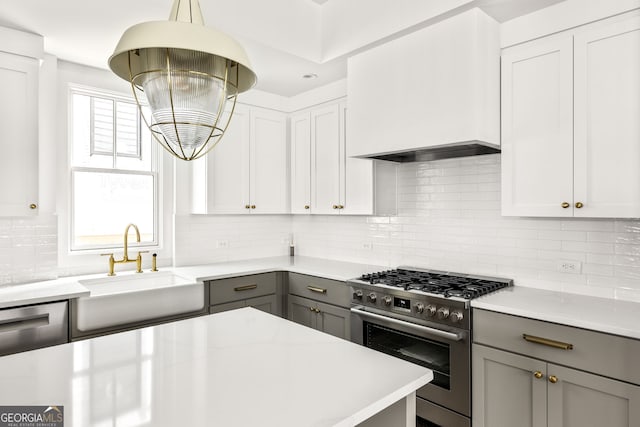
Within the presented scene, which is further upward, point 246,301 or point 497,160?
point 497,160

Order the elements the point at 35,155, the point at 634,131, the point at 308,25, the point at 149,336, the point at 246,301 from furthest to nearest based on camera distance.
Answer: the point at 246,301 < the point at 308,25 < the point at 35,155 < the point at 634,131 < the point at 149,336

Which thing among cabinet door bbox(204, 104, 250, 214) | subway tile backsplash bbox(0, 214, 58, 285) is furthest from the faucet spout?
cabinet door bbox(204, 104, 250, 214)

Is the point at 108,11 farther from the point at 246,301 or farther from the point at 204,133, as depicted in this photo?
the point at 246,301

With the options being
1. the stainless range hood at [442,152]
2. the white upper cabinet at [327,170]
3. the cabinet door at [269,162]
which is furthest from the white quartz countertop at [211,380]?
the cabinet door at [269,162]

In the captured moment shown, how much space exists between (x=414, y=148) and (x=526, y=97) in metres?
0.71

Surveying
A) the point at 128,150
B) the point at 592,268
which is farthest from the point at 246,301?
the point at 592,268

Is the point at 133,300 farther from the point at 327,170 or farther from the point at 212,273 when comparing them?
the point at 327,170

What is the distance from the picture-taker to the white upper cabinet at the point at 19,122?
8.19 feet

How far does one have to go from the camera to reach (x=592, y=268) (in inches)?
94.4

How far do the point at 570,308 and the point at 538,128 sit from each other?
102 cm

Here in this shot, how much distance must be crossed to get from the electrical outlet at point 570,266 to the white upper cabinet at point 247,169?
8.06 feet

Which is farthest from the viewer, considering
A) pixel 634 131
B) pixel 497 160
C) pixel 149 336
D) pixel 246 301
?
pixel 246 301

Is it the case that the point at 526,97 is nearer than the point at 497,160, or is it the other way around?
the point at 526,97

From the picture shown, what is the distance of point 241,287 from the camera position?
3285mm
